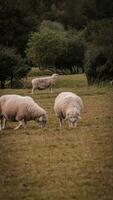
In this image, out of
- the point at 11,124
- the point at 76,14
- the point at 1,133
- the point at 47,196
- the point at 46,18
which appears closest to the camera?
the point at 47,196

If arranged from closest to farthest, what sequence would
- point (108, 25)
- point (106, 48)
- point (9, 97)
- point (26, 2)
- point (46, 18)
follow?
point (9, 97), point (106, 48), point (108, 25), point (26, 2), point (46, 18)

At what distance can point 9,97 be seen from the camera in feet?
67.5

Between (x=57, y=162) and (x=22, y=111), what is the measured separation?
20.8ft

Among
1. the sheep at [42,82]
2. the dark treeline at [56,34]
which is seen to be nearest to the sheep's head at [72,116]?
the sheep at [42,82]

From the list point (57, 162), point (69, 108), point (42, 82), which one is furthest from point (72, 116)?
point (42, 82)

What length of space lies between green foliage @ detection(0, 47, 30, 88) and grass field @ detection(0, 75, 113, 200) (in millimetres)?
28552

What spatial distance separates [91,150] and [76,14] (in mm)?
65005

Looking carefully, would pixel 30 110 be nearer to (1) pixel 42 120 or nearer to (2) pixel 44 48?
(1) pixel 42 120

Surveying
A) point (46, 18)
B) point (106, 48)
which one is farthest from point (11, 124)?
point (46, 18)

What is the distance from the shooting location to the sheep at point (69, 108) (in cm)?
1983

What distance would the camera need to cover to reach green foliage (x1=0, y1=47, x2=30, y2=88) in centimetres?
5031

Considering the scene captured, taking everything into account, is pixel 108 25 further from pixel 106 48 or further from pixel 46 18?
pixel 46 18

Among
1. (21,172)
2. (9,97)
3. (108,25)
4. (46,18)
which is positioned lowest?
(46,18)

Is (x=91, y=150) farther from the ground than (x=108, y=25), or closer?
farther from the ground
